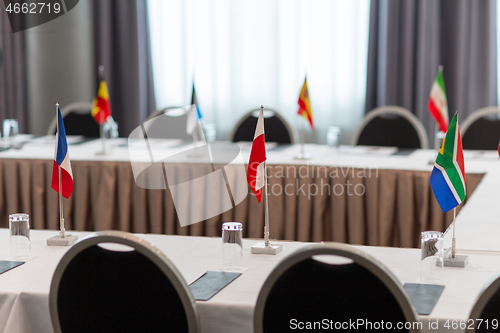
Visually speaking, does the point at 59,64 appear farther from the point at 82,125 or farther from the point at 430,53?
the point at 430,53

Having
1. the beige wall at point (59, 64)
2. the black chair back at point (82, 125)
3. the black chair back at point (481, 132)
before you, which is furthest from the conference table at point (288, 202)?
the beige wall at point (59, 64)

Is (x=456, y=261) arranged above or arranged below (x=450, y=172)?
below

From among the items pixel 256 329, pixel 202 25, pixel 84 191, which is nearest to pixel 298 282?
pixel 256 329

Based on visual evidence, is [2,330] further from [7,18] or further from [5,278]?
[7,18]

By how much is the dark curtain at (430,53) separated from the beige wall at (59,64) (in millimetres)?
2444

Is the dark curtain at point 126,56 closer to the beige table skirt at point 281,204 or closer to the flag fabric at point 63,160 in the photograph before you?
the beige table skirt at point 281,204

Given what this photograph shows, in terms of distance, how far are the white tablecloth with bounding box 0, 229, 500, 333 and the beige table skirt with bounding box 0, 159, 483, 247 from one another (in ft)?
4.07

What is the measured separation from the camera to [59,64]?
5938 mm

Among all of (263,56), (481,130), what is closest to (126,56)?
(263,56)

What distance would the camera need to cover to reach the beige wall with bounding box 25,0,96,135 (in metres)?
5.82

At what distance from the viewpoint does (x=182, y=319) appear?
1.67m

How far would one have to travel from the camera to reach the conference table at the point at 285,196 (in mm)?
3492

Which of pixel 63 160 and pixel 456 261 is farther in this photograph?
pixel 63 160

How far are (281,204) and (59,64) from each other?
125 inches
